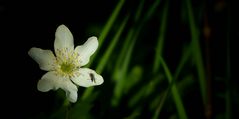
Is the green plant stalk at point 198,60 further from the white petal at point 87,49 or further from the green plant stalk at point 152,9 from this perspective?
the white petal at point 87,49

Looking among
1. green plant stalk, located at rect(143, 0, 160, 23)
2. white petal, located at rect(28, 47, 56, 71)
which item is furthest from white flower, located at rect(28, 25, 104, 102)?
green plant stalk, located at rect(143, 0, 160, 23)

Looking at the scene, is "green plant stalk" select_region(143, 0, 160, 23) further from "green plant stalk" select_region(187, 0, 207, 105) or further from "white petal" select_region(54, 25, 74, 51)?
"white petal" select_region(54, 25, 74, 51)

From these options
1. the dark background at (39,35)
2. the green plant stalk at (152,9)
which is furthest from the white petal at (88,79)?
the green plant stalk at (152,9)

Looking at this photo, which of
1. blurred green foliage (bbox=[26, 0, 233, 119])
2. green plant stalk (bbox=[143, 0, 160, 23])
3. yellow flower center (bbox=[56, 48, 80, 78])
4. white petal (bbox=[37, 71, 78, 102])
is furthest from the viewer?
green plant stalk (bbox=[143, 0, 160, 23])

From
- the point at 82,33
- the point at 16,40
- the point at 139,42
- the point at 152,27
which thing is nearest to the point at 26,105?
the point at 16,40

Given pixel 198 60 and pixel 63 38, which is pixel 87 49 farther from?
pixel 198 60

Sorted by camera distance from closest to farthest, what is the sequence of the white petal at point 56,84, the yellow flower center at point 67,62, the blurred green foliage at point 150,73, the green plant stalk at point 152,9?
the white petal at point 56,84
the yellow flower center at point 67,62
the blurred green foliage at point 150,73
the green plant stalk at point 152,9

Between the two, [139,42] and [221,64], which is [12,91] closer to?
[139,42]
